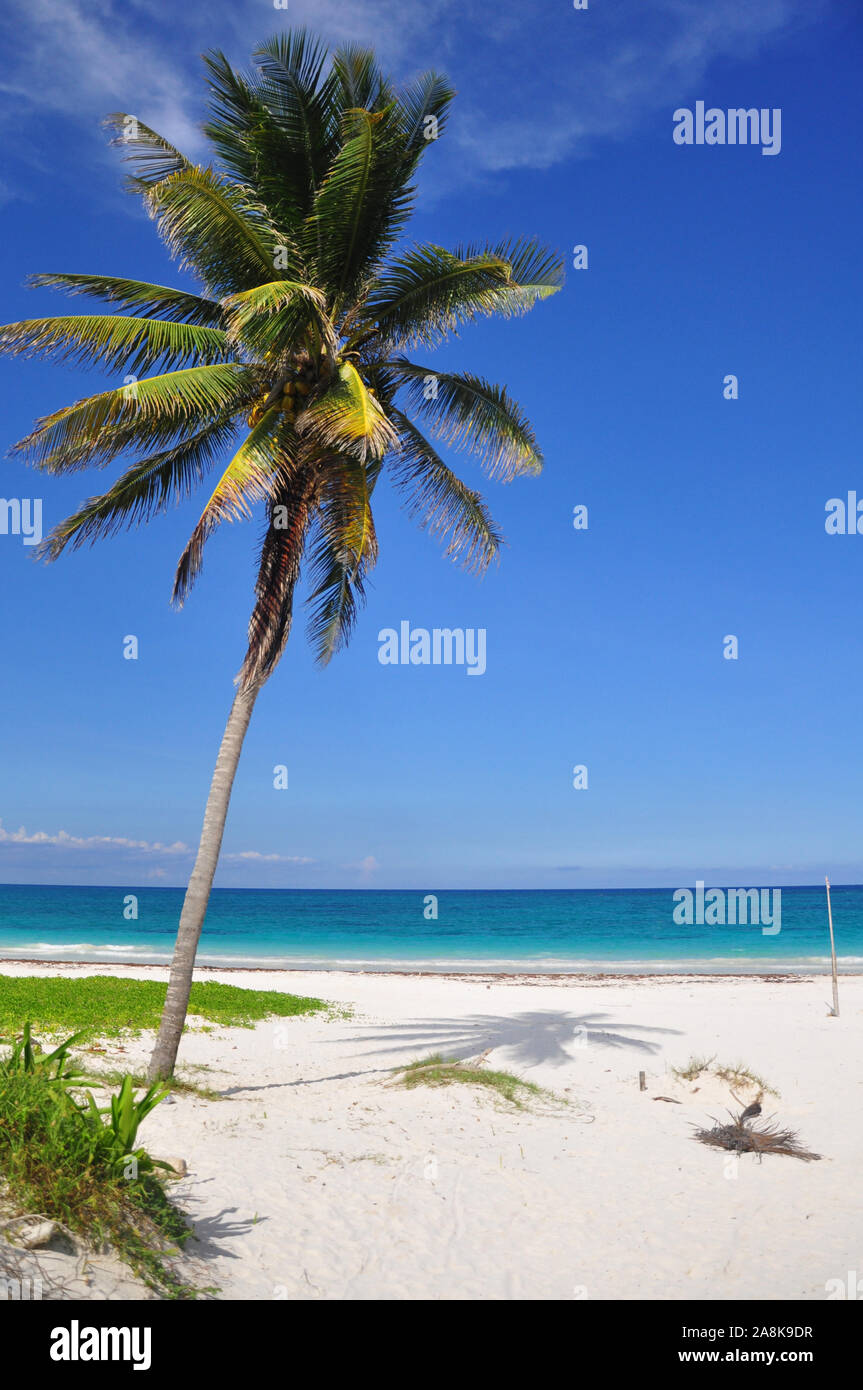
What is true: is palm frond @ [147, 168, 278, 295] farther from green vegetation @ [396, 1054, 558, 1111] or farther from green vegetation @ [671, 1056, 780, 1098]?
green vegetation @ [671, 1056, 780, 1098]

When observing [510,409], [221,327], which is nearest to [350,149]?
[221,327]

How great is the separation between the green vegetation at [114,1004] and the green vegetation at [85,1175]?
289 inches

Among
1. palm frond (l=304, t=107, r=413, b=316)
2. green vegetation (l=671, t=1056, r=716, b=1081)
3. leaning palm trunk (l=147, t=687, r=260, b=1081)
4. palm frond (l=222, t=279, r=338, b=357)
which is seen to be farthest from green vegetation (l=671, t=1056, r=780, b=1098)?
palm frond (l=304, t=107, r=413, b=316)

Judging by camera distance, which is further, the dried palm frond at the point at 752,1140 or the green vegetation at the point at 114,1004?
the green vegetation at the point at 114,1004

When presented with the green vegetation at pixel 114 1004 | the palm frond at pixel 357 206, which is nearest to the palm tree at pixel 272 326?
the palm frond at pixel 357 206

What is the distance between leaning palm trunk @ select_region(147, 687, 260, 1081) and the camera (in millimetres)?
9492

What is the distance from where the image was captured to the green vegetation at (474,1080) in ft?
35.3

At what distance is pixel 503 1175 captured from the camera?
7.88 meters

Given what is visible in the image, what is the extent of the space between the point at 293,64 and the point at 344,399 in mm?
4351

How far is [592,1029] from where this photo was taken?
16.7 m

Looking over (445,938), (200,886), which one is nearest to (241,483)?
(200,886)

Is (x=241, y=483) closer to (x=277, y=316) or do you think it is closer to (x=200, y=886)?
(x=277, y=316)

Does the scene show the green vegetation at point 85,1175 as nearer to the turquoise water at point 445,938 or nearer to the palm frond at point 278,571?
the palm frond at point 278,571
